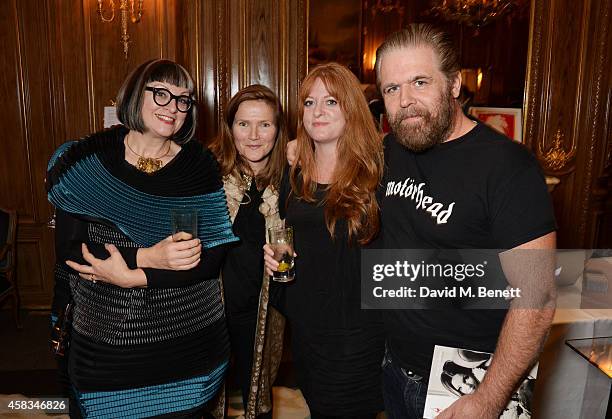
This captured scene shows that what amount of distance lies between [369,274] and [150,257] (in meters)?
0.79

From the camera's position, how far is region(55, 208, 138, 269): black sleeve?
1638mm

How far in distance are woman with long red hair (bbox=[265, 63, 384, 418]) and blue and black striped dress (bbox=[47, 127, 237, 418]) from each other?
384 millimetres

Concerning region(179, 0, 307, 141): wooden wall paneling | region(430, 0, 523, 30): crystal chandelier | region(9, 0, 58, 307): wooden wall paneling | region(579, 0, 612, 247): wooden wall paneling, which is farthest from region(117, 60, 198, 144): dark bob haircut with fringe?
region(579, 0, 612, 247): wooden wall paneling

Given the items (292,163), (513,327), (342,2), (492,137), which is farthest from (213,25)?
(513,327)

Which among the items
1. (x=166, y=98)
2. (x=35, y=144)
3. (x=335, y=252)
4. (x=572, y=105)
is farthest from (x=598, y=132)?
(x=35, y=144)

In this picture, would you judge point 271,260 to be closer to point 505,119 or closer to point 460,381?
point 460,381

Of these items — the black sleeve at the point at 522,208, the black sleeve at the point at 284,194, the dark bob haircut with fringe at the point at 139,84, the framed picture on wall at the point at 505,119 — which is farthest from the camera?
the framed picture on wall at the point at 505,119

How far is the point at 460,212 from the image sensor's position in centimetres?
140

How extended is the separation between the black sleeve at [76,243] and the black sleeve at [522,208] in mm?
1163

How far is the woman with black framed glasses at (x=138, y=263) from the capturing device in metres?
1.63

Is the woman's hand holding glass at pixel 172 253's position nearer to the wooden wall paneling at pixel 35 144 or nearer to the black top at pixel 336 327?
the black top at pixel 336 327

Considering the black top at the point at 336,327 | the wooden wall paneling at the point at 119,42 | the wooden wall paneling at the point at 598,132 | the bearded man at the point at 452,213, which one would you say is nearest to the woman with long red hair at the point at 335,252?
the black top at the point at 336,327

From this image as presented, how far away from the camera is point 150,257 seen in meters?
1.64

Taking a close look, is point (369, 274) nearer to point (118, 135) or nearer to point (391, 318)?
point (391, 318)
